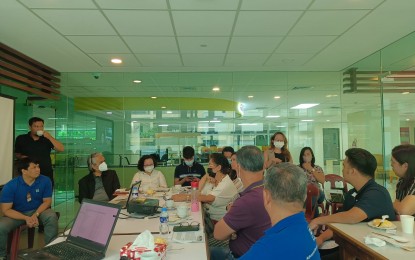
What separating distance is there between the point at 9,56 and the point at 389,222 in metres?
5.15

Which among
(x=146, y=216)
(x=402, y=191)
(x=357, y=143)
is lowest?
(x=146, y=216)

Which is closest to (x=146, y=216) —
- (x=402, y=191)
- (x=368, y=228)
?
(x=368, y=228)

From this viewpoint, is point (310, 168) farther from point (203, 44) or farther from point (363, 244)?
point (363, 244)

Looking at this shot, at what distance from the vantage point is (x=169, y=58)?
5.20 m

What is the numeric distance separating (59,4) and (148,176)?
2754 mm

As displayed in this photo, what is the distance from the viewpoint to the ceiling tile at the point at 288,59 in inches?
201

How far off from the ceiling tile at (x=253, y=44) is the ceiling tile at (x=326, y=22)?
0.39 m

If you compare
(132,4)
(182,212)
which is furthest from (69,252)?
(132,4)

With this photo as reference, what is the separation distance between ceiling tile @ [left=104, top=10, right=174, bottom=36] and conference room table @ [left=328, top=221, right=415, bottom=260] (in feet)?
8.97

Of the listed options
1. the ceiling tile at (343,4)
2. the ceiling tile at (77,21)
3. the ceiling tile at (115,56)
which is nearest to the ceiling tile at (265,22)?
the ceiling tile at (343,4)

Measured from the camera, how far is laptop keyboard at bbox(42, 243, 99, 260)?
75.0 inches

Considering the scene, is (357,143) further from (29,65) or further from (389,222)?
(29,65)

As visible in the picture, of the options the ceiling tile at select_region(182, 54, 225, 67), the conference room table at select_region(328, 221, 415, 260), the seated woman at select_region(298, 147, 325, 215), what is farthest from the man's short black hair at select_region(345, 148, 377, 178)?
the ceiling tile at select_region(182, 54, 225, 67)

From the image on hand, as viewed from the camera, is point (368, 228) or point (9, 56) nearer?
point (368, 228)
